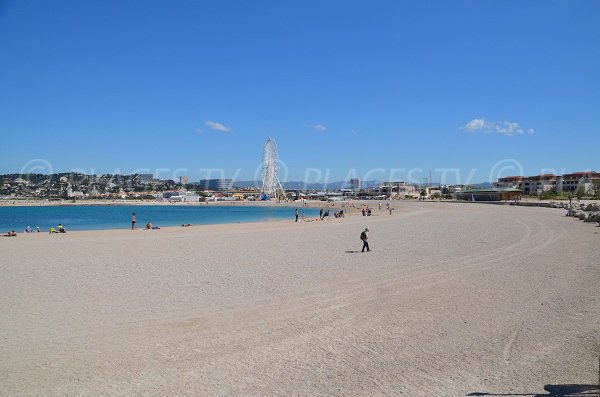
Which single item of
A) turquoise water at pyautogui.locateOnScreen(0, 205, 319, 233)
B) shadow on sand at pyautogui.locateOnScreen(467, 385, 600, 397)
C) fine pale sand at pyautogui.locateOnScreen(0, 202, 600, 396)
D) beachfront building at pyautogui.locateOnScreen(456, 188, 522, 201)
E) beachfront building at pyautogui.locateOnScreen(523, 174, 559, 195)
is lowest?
turquoise water at pyautogui.locateOnScreen(0, 205, 319, 233)

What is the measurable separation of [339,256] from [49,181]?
8705 inches

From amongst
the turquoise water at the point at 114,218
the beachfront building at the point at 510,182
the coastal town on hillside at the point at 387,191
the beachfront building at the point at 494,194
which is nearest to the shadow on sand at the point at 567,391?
the turquoise water at the point at 114,218

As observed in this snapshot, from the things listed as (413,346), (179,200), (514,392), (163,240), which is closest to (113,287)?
(413,346)

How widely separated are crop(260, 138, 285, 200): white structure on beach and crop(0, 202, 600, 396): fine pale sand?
362 ft

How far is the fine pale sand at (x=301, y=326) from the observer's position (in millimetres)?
4508

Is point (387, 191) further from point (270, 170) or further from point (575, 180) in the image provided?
point (575, 180)

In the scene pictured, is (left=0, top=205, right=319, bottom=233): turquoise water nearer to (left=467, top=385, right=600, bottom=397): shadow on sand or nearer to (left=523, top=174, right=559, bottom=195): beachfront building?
(left=467, top=385, right=600, bottom=397): shadow on sand

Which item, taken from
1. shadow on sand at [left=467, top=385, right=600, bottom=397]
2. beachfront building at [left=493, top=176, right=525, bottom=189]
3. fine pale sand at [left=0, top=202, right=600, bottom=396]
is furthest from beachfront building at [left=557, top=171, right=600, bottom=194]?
shadow on sand at [left=467, top=385, right=600, bottom=397]

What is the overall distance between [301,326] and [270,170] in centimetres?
12049

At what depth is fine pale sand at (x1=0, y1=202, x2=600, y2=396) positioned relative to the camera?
177 inches

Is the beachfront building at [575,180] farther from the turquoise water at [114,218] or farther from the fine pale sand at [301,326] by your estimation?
the fine pale sand at [301,326]

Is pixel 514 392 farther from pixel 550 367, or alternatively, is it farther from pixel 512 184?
pixel 512 184

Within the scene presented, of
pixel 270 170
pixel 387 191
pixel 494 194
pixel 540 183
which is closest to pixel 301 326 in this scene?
pixel 494 194

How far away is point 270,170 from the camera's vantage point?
126000mm
